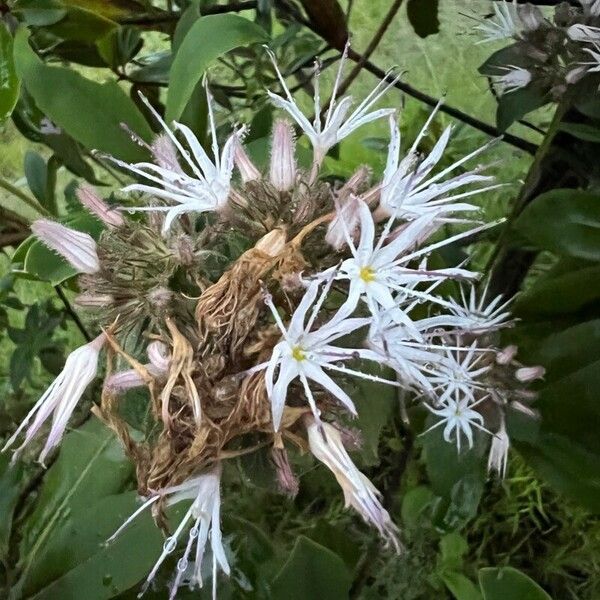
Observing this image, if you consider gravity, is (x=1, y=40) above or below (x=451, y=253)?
above

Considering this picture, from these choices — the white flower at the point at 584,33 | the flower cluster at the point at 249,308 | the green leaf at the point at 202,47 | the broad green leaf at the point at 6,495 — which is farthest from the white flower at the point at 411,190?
the broad green leaf at the point at 6,495

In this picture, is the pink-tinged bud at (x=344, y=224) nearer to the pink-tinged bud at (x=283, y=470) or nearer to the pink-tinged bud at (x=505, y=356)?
the pink-tinged bud at (x=283, y=470)

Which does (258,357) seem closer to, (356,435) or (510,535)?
(356,435)

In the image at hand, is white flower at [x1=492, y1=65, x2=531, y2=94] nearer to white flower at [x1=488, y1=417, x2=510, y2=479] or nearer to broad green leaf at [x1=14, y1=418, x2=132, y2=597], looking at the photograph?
white flower at [x1=488, y1=417, x2=510, y2=479]

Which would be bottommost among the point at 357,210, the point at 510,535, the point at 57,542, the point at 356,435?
the point at 510,535

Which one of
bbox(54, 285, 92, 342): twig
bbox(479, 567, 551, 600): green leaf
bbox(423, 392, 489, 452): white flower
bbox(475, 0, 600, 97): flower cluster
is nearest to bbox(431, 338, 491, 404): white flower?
bbox(423, 392, 489, 452): white flower

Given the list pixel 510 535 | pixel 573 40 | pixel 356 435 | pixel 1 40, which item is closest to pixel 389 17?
pixel 573 40
